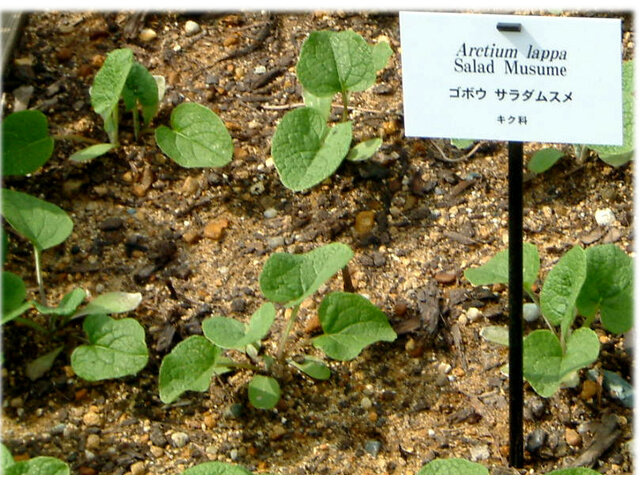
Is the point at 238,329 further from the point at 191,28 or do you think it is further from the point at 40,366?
the point at 191,28

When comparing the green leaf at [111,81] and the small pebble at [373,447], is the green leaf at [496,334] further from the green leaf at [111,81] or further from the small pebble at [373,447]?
the green leaf at [111,81]

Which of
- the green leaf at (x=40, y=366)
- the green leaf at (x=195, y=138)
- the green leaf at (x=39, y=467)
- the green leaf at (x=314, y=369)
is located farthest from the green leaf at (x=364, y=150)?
the green leaf at (x=39, y=467)

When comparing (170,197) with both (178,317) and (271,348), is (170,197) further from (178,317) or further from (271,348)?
(271,348)

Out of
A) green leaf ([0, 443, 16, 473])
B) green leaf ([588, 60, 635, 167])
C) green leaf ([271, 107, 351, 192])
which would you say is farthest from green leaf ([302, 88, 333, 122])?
green leaf ([0, 443, 16, 473])

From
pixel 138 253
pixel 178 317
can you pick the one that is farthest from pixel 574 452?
pixel 138 253

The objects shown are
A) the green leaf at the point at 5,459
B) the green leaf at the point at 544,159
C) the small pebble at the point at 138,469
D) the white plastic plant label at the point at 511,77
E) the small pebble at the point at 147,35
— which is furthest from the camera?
the small pebble at the point at 147,35

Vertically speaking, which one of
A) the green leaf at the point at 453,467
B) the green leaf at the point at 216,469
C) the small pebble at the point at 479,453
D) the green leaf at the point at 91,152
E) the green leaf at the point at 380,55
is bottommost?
the small pebble at the point at 479,453

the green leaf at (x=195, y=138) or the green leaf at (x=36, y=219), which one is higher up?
the green leaf at (x=195, y=138)

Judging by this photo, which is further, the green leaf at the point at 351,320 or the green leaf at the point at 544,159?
the green leaf at the point at 544,159
